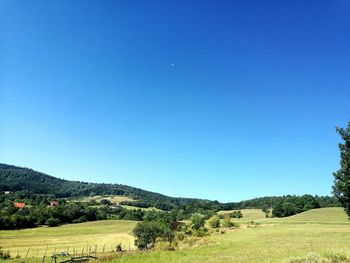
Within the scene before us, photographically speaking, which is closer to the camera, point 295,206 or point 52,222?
point 52,222

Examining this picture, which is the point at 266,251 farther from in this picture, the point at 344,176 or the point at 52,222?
the point at 52,222

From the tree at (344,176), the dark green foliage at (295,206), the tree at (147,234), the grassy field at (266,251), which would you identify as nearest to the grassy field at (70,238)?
the tree at (147,234)

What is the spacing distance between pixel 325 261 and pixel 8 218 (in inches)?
4704

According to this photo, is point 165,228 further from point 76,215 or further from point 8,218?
point 76,215

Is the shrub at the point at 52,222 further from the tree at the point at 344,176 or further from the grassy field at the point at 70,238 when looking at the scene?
the tree at the point at 344,176

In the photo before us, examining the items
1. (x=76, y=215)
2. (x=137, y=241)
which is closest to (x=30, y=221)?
(x=76, y=215)

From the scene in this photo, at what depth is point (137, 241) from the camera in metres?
76.5

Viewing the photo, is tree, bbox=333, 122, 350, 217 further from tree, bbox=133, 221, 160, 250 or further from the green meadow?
tree, bbox=133, 221, 160, 250

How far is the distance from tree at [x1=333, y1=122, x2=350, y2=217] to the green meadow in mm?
6861

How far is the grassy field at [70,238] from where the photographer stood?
254ft

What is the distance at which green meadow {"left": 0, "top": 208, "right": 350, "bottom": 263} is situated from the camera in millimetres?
39969

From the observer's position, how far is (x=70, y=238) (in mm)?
96125

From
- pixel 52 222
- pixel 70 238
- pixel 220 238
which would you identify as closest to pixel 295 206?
pixel 220 238

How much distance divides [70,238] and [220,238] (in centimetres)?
5177
